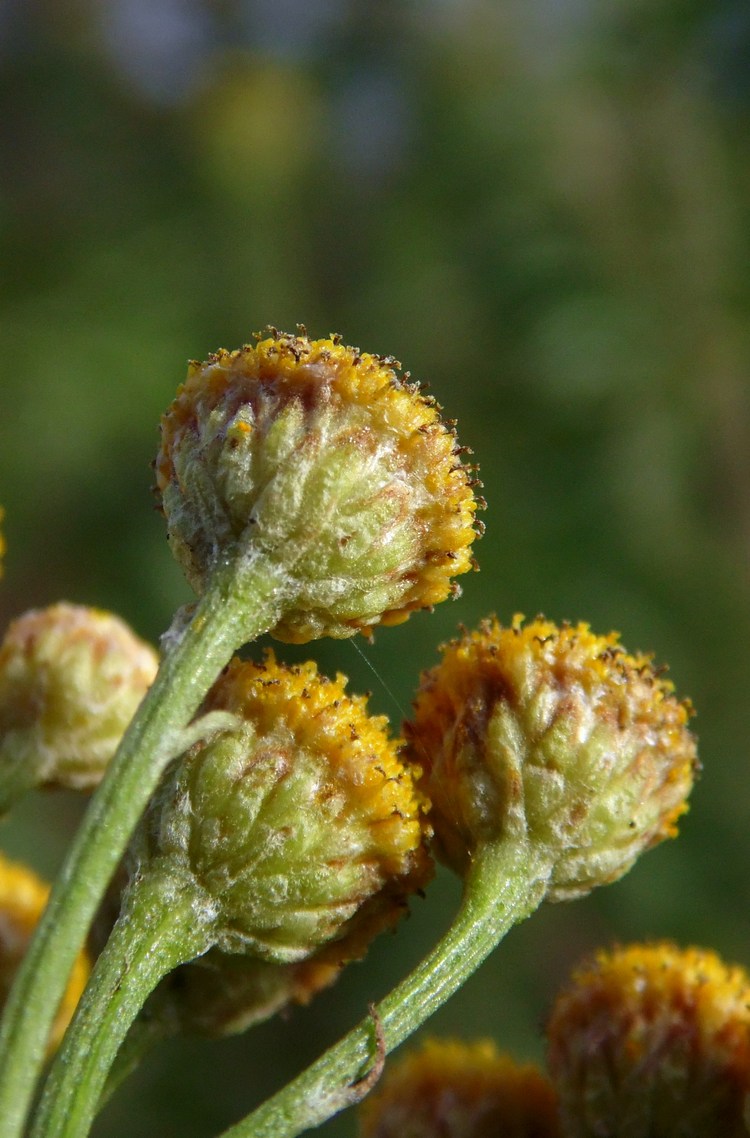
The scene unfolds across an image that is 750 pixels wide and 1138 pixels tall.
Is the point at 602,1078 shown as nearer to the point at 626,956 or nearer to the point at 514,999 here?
the point at 626,956

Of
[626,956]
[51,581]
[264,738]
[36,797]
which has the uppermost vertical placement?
[51,581]

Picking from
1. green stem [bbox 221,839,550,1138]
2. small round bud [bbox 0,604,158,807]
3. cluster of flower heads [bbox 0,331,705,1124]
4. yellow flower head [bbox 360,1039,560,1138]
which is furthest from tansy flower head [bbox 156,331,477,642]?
yellow flower head [bbox 360,1039,560,1138]

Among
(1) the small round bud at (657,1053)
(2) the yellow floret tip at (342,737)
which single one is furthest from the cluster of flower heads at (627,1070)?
(2) the yellow floret tip at (342,737)

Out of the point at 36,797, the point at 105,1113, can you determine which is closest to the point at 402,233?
the point at 36,797

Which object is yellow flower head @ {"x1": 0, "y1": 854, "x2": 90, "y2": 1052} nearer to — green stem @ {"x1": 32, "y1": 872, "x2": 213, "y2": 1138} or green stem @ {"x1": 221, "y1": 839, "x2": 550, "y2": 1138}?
green stem @ {"x1": 32, "y1": 872, "x2": 213, "y2": 1138}

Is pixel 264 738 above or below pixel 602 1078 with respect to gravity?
above

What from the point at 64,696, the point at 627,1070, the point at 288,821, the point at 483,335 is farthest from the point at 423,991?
the point at 483,335
